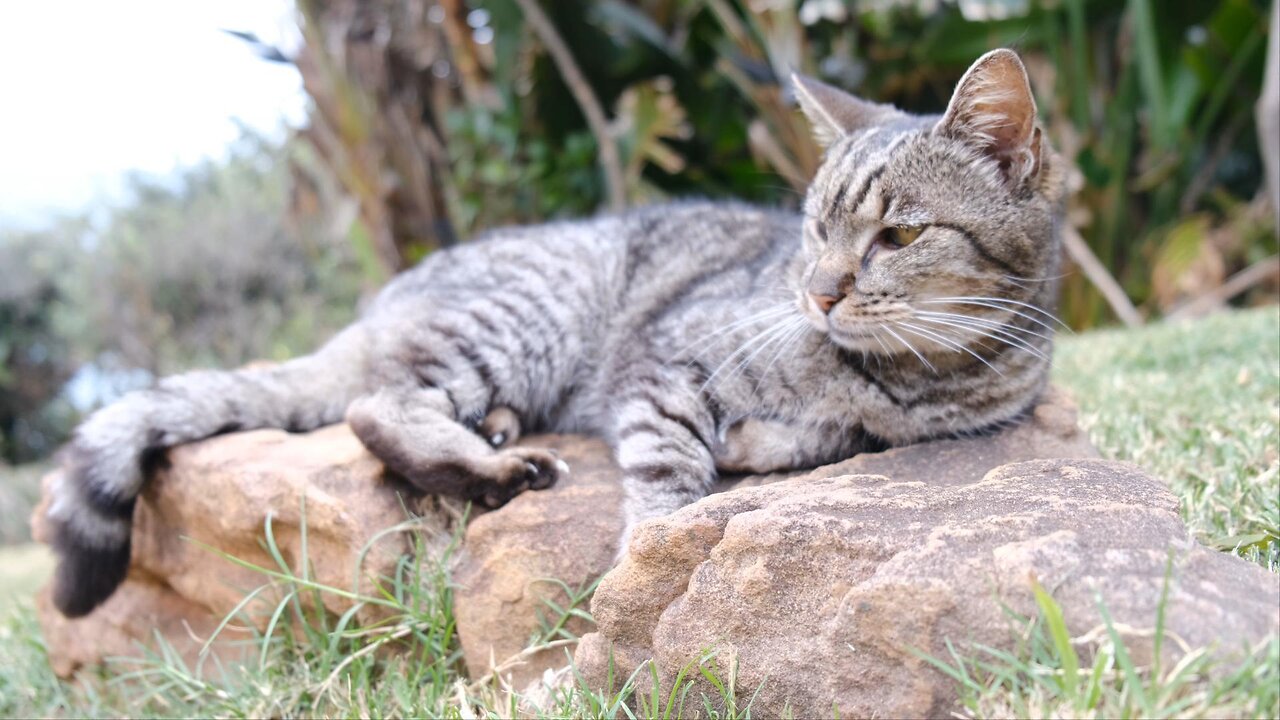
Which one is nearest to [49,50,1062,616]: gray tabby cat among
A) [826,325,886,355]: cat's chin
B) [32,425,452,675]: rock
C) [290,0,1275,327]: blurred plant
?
[826,325,886,355]: cat's chin

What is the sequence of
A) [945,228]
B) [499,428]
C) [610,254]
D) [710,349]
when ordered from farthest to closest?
[610,254], [499,428], [710,349], [945,228]

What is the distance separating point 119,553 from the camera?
241 centimetres

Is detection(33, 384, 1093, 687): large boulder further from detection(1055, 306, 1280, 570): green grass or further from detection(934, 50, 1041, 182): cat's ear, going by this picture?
detection(934, 50, 1041, 182): cat's ear

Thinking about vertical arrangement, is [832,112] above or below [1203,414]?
above

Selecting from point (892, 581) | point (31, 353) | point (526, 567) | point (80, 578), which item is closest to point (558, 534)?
point (526, 567)

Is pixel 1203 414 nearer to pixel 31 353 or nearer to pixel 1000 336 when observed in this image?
pixel 1000 336

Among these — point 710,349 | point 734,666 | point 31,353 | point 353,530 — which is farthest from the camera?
point 31,353

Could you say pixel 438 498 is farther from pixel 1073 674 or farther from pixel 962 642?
pixel 1073 674

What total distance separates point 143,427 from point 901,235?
6.68 ft

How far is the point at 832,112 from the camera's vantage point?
8.03ft

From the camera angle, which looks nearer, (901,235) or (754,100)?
(901,235)

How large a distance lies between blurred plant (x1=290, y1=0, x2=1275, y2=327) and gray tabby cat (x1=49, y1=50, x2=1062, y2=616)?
8.29ft

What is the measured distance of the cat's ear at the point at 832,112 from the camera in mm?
2416

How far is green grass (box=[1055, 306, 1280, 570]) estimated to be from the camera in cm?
197
